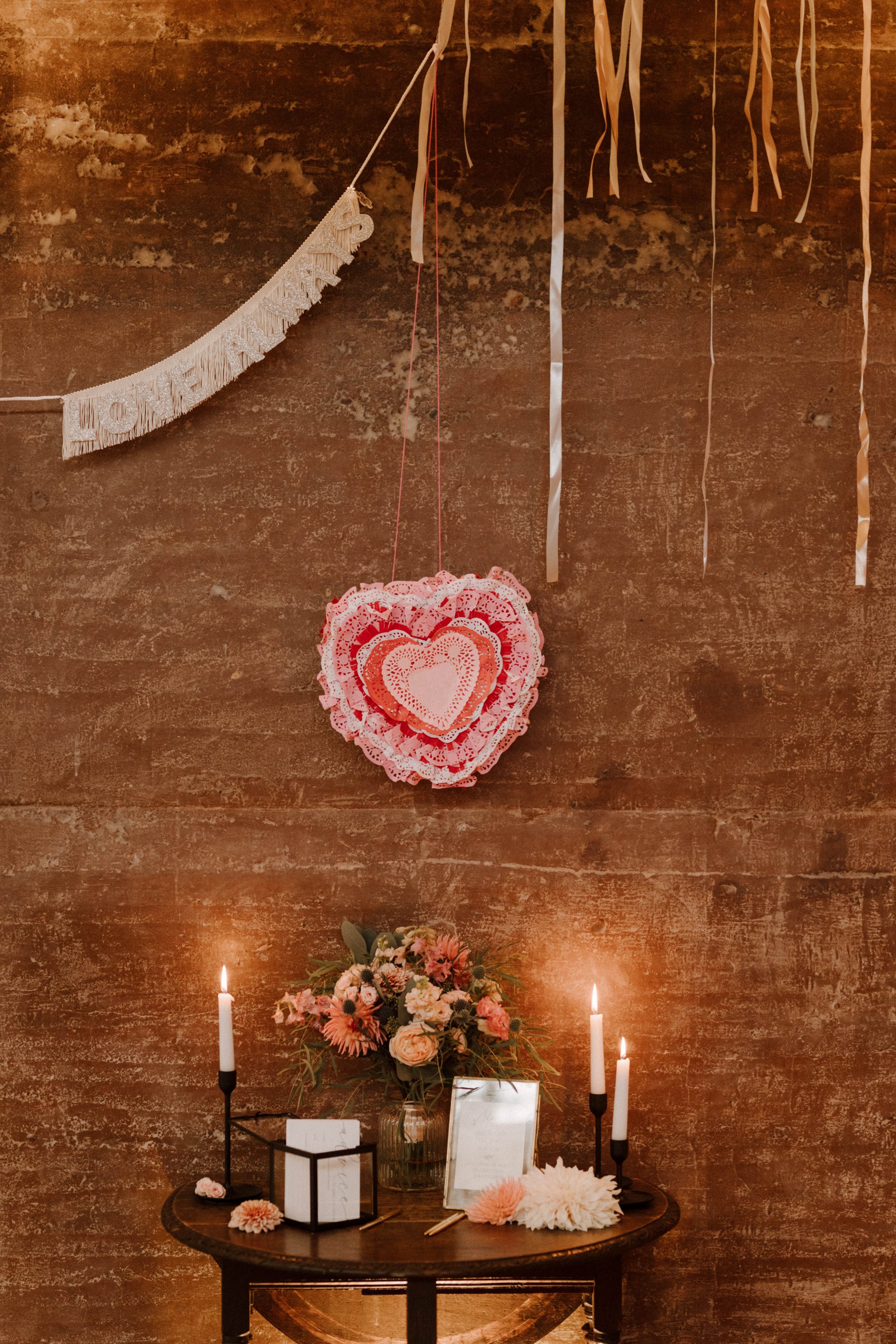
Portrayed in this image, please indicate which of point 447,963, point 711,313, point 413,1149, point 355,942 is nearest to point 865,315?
point 711,313

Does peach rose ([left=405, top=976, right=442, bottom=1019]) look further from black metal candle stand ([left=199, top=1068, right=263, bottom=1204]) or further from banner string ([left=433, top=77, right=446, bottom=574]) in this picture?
banner string ([left=433, top=77, right=446, bottom=574])

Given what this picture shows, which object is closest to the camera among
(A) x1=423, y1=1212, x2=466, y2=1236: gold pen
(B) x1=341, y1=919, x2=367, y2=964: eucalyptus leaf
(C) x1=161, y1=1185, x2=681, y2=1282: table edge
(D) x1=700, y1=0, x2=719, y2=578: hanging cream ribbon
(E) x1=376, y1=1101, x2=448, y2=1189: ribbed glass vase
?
(C) x1=161, y1=1185, x2=681, y2=1282: table edge

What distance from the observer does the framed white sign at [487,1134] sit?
2.12 metres

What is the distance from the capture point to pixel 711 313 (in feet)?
8.24

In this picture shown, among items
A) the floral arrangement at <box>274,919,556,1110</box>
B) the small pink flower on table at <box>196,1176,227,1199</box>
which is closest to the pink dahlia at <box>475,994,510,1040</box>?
the floral arrangement at <box>274,919,556,1110</box>

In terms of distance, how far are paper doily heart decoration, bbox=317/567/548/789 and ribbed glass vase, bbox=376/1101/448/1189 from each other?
676 millimetres

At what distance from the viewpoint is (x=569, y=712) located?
249 centimetres

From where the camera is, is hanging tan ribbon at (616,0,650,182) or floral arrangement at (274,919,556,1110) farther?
floral arrangement at (274,919,556,1110)

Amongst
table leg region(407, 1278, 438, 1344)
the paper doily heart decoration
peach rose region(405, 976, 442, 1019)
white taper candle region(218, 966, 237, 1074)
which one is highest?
the paper doily heart decoration

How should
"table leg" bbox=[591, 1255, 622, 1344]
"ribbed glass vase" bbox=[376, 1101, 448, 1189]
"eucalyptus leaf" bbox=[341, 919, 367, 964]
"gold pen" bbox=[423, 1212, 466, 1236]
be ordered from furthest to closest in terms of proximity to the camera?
"eucalyptus leaf" bbox=[341, 919, 367, 964]
"ribbed glass vase" bbox=[376, 1101, 448, 1189]
"table leg" bbox=[591, 1255, 622, 1344]
"gold pen" bbox=[423, 1212, 466, 1236]

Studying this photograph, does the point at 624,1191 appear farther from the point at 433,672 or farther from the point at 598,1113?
the point at 433,672

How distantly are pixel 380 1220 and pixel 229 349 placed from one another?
1810 mm

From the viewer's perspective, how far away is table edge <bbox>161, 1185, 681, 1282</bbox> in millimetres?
1868

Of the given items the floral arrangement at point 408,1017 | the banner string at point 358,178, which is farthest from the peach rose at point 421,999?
the banner string at point 358,178
